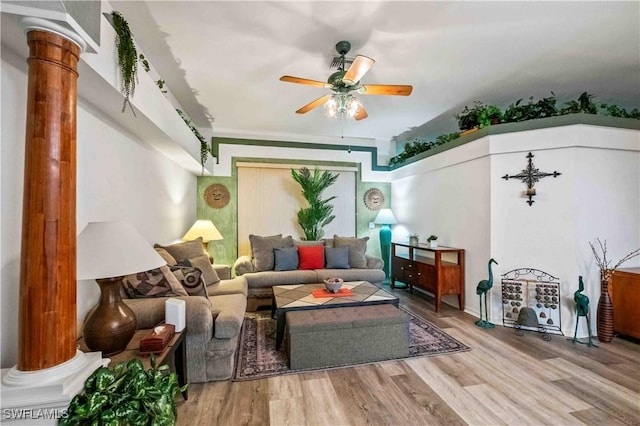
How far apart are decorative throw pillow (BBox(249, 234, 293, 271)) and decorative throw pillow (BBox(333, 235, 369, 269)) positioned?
882 mm

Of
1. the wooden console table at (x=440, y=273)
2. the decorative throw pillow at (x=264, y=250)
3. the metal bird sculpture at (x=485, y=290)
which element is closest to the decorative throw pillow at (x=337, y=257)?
the decorative throw pillow at (x=264, y=250)

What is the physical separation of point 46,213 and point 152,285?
51.4 inches

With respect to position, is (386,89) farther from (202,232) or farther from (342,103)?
(202,232)

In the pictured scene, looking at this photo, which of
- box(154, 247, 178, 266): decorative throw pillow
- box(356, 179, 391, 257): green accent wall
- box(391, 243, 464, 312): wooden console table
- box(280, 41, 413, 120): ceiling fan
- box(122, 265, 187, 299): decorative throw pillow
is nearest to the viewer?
box(122, 265, 187, 299): decorative throw pillow

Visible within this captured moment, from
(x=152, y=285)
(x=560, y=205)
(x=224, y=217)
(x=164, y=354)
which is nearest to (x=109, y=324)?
(x=164, y=354)

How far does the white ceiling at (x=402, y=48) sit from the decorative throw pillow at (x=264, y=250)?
6.75ft

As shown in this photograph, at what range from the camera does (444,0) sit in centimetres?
201

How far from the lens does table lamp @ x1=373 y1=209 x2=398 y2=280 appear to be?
5.45m

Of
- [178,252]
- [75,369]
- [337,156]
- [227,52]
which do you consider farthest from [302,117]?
[75,369]

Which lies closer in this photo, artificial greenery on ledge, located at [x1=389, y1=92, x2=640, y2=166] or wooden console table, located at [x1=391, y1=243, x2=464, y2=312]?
artificial greenery on ledge, located at [x1=389, y1=92, x2=640, y2=166]

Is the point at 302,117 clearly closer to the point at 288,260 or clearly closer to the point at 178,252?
the point at 288,260

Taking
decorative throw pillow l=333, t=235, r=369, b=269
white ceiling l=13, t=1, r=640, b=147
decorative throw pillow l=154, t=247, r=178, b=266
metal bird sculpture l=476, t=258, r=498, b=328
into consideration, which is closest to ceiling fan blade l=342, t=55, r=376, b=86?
white ceiling l=13, t=1, r=640, b=147

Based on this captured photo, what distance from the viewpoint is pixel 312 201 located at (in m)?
5.25

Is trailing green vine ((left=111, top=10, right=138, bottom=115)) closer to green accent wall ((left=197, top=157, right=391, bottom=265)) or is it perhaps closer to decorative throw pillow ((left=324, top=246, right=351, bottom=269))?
decorative throw pillow ((left=324, top=246, right=351, bottom=269))
